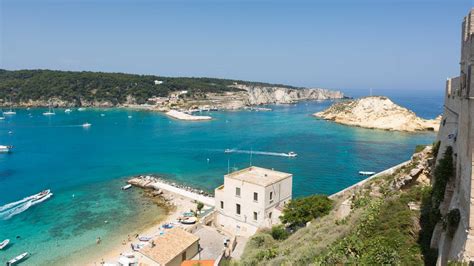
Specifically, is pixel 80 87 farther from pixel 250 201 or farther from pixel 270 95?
pixel 250 201

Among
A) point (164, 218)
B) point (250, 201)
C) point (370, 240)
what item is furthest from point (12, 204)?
point (370, 240)

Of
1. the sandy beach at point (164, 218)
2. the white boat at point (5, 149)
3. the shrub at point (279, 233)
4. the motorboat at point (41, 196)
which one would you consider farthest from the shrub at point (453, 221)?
the white boat at point (5, 149)

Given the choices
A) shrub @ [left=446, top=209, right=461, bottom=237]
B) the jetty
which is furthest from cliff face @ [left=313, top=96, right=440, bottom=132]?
shrub @ [left=446, top=209, right=461, bottom=237]

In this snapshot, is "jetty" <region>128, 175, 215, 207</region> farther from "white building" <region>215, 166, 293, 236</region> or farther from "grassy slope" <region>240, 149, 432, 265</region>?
"grassy slope" <region>240, 149, 432, 265</region>

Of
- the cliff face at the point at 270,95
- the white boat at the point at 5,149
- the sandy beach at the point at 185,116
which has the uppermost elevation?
the cliff face at the point at 270,95

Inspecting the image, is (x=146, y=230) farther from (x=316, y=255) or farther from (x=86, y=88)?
(x=86, y=88)

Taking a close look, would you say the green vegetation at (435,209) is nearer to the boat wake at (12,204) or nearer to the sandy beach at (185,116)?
the boat wake at (12,204)
